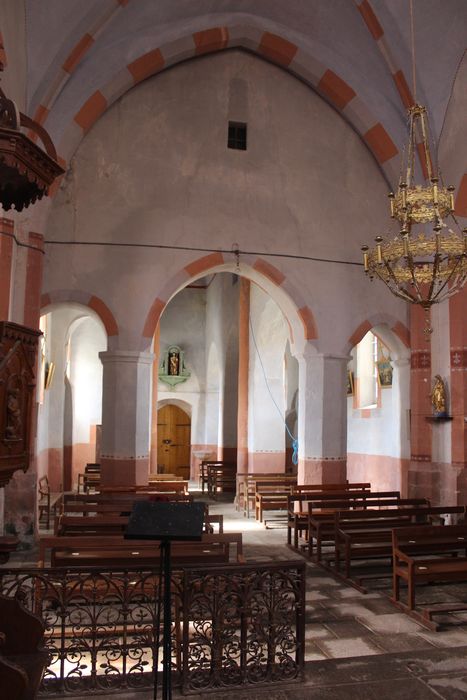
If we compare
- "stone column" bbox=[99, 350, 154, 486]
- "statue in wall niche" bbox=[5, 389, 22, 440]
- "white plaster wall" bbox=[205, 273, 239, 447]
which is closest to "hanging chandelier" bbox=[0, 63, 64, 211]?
"statue in wall niche" bbox=[5, 389, 22, 440]

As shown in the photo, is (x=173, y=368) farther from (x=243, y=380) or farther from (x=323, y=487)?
(x=323, y=487)

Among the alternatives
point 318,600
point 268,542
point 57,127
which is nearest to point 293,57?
point 57,127

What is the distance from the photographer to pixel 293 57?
41.4 feet

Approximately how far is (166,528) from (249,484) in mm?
11870

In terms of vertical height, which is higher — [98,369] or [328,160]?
[328,160]

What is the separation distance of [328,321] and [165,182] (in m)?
4.06

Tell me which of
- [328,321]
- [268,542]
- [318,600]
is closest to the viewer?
[318,600]

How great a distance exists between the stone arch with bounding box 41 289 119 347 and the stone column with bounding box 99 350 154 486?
40 centimetres

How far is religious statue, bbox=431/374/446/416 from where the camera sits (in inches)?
475

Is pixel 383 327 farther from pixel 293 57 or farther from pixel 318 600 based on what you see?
pixel 318 600

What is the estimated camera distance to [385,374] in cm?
1623

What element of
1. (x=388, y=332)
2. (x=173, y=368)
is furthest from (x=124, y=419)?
(x=173, y=368)

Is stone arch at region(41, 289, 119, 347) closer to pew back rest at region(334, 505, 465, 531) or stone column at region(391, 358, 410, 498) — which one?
pew back rest at region(334, 505, 465, 531)

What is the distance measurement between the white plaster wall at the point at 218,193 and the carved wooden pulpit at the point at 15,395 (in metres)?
7.89
